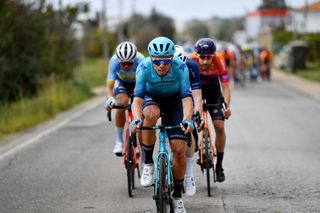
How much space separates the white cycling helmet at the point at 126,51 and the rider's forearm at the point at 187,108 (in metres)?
2.13

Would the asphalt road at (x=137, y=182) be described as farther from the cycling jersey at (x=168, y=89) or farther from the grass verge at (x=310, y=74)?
the grass verge at (x=310, y=74)

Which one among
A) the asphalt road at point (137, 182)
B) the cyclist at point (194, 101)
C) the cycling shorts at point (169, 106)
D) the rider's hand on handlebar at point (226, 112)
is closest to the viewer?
the cycling shorts at point (169, 106)

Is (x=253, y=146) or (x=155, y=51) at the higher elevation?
(x=155, y=51)

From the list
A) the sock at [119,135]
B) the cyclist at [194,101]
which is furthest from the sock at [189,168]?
the sock at [119,135]

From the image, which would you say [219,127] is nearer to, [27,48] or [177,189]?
[177,189]

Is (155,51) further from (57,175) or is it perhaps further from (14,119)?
(14,119)

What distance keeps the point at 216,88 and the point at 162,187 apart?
2995mm

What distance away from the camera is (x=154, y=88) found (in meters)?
7.66

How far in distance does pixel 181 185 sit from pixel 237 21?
637ft

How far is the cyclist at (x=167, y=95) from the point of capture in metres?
7.37

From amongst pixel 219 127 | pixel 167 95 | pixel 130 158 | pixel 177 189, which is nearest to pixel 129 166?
pixel 130 158

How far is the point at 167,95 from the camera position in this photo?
303 inches

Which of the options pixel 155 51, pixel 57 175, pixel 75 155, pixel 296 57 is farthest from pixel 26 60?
pixel 296 57

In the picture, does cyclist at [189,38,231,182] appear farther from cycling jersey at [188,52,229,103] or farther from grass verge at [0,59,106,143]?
grass verge at [0,59,106,143]
